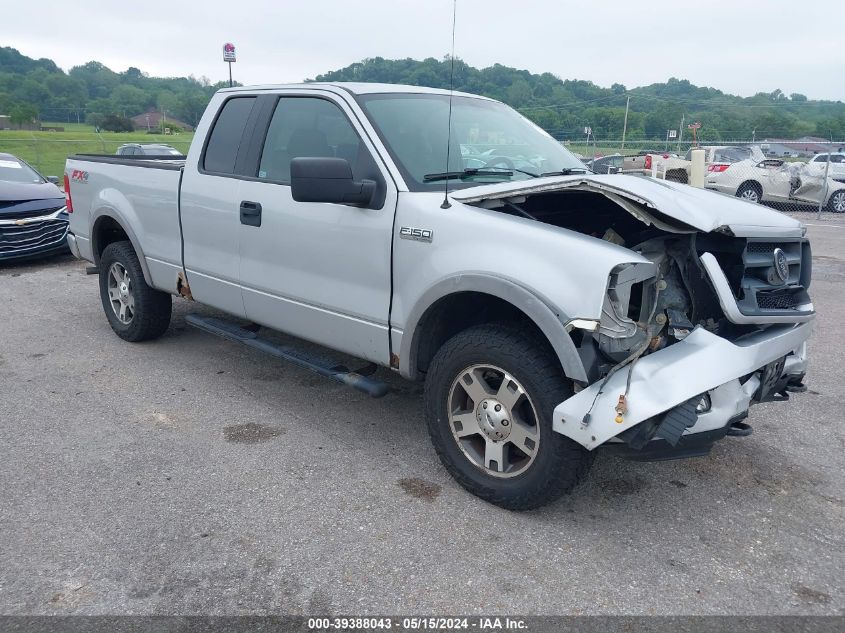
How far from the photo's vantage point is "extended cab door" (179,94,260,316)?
4527 mm

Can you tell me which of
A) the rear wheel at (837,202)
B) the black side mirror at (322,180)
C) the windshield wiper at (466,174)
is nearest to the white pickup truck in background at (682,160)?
the rear wheel at (837,202)

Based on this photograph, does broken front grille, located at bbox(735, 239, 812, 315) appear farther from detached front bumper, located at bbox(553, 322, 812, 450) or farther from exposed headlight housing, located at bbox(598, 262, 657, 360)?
exposed headlight housing, located at bbox(598, 262, 657, 360)

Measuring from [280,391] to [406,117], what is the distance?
2.07 metres

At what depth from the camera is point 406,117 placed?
13.1ft

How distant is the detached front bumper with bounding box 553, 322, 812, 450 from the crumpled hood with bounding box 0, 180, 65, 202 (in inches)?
345

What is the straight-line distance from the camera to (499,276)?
3.10 meters

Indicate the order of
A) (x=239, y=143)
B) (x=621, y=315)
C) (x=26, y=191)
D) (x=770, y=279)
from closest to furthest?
(x=621, y=315) → (x=770, y=279) → (x=239, y=143) → (x=26, y=191)

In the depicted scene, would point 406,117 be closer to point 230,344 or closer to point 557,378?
point 557,378

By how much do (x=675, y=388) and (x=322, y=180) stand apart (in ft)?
6.10

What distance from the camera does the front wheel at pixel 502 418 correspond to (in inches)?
120

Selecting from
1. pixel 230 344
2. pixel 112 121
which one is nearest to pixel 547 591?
pixel 230 344

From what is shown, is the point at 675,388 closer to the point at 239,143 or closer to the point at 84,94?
the point at 239,143

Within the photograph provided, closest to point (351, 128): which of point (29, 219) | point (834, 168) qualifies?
point (29, 219)

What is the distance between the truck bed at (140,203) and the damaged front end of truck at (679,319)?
2.67m
